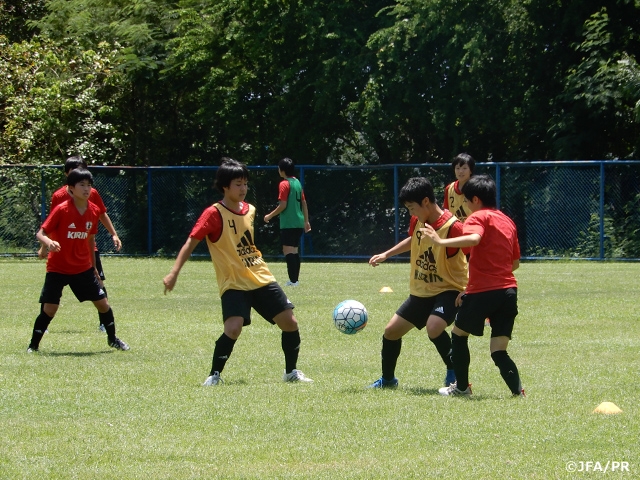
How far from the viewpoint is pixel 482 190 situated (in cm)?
690

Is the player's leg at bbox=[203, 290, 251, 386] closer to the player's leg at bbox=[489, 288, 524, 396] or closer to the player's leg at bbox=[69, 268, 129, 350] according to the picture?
the player's leg at bbox=[489, 288, 524, 396]

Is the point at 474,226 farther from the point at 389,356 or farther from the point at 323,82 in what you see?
the point at 323,82

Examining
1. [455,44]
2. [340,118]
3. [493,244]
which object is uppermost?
[455,44]

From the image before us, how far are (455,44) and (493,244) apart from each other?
1780 centimetres

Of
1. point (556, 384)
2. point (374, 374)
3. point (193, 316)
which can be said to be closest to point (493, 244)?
point (556, 384)

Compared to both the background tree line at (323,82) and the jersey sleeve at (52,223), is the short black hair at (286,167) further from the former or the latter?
the background tree line at (323,82)

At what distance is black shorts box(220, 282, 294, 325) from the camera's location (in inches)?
303

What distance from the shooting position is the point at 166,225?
83.5 feet

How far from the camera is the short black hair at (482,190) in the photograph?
691 cm

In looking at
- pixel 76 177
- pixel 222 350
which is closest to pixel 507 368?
pixel 222 350

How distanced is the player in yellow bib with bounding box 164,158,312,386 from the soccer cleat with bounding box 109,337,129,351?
221 centimetres

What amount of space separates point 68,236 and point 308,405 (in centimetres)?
395

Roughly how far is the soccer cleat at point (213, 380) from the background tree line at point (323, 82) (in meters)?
16.2

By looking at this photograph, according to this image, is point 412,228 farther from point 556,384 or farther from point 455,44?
point 455,44
